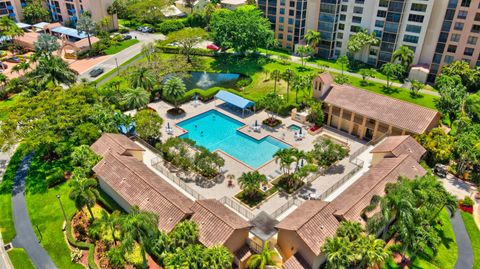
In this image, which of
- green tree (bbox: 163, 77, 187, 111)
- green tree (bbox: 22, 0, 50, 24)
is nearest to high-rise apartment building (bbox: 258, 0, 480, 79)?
green tree (bbox: 163, 77, 187, 111)

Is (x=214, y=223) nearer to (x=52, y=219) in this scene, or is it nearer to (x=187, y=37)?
(x=52, y=219)

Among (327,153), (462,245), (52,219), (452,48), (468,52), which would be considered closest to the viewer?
(462,245)

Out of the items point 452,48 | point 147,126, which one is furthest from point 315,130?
point 452,48

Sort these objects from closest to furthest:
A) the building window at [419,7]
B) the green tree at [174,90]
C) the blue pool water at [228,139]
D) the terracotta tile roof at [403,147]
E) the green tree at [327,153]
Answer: the terracotta tile roof at [403,147], the green tree at [327,153], the blue pool water at [228,139], the green tree at [174,90], the building window at [419,7]

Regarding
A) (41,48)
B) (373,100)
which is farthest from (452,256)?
(41,48)

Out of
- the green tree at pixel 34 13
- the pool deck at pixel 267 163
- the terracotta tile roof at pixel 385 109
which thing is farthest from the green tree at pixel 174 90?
the green tree at pixel 34 13

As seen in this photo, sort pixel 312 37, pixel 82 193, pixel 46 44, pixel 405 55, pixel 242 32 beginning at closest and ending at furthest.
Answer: pixel 82 193, pixel 405 55, pixel 242 32, pixel 46 44, pixel 312 37

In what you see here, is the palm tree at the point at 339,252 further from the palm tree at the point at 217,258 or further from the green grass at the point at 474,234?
the green grass at the point at 474,234
